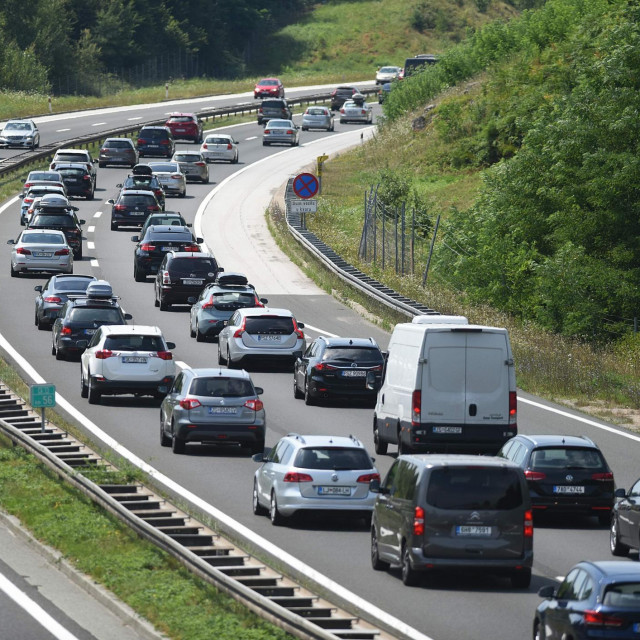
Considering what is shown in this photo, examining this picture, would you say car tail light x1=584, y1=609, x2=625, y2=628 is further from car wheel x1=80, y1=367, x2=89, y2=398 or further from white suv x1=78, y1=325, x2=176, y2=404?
car wheel x1=80, y1=367, x2=89, y2=398

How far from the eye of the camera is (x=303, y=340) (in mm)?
36250

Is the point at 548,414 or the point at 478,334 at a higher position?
the point at 478,334

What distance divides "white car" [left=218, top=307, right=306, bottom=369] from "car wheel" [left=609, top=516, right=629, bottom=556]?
16.8 metres

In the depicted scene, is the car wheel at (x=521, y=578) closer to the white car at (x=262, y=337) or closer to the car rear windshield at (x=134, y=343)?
the car rear windshield at (x=134, y=343)

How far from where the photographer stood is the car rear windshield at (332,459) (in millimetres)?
20625

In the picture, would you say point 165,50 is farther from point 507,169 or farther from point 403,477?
point 403,477

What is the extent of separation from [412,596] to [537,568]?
7.47 feet

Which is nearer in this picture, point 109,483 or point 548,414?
point 109,483

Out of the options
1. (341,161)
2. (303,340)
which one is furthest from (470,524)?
(341,161)

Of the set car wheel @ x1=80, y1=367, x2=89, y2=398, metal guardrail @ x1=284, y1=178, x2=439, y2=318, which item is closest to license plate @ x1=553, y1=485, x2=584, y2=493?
car wheel @ x1=80, y1=367, x2=89, y2=398

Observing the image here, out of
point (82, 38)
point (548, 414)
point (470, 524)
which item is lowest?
point (548, 414)

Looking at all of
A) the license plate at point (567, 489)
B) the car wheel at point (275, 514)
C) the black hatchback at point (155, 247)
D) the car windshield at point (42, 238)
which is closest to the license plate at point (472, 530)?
the car wheel at point (275, 514)

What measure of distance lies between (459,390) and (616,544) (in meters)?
5.48

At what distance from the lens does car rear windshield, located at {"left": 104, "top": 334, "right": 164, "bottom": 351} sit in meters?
31.4
